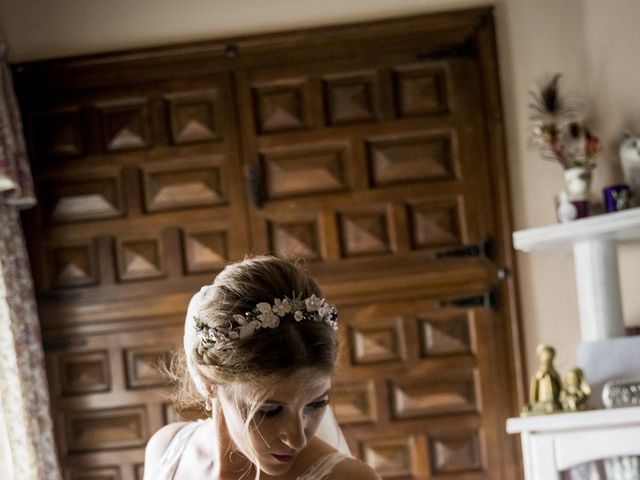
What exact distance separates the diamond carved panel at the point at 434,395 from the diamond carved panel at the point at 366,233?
0.51m

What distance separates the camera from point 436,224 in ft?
12.8

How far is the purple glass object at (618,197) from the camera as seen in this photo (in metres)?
3.45

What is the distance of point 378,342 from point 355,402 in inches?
9.6

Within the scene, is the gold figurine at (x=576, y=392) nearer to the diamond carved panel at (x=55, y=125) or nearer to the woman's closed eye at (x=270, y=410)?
the woman's closed eye at (x=270, y=410)

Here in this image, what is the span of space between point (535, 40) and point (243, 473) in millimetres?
2478

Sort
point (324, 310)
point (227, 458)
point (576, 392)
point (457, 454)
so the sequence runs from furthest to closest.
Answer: point (457, 454) → point (576, 392) → point (227, 458) → point (324, 310)

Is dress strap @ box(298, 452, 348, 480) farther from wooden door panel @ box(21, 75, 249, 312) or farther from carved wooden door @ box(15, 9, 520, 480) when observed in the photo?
wooden door panel @ box(21, 75, 249, 312)

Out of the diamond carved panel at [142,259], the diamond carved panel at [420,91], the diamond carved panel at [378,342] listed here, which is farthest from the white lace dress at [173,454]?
the diamond carved panel at [420,91]

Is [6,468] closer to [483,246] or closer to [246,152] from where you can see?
[246,152]

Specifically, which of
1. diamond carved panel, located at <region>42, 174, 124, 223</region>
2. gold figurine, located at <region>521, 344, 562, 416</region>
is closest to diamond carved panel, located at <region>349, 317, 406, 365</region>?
gold figurine, located at <region>521, 344, 562, 416</region>

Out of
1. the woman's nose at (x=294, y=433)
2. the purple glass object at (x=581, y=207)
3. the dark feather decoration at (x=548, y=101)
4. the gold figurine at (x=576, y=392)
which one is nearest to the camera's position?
the woman's nose at (x=294, y=433)

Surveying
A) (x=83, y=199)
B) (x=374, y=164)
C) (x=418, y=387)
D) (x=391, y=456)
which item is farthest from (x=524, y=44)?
(x=83, y=199)

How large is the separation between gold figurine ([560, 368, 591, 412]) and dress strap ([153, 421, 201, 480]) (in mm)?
1413

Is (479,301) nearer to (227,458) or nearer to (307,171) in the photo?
(307,171)
